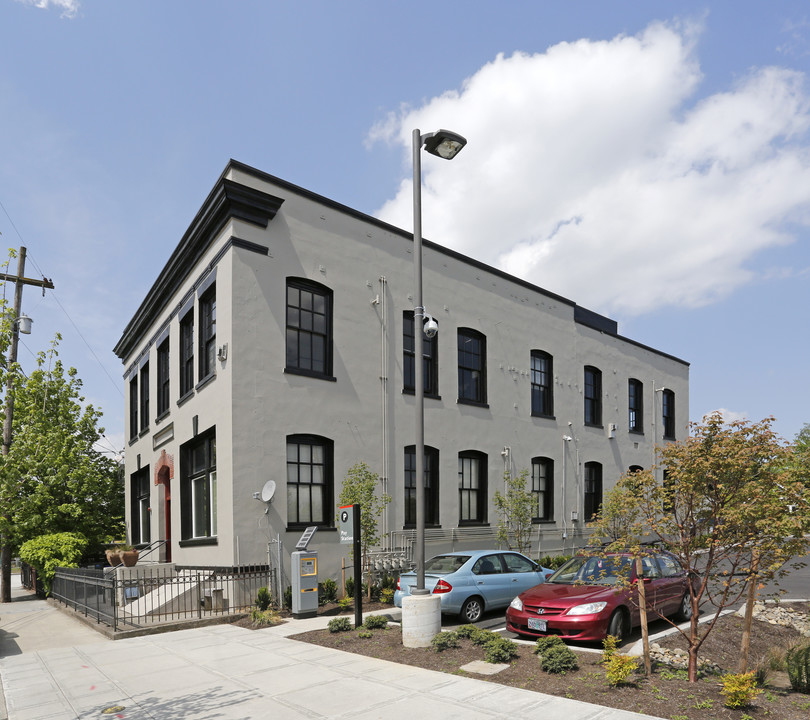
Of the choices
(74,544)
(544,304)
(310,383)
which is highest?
(544,304)

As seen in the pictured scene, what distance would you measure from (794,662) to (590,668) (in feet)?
8.39

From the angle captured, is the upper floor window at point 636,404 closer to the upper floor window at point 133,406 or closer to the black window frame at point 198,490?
the black window frame at point 198,490

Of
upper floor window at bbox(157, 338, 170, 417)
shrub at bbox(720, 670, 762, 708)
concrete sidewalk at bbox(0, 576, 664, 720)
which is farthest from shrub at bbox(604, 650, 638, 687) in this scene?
upper floor window at bbox(157, 338, 170, 417)

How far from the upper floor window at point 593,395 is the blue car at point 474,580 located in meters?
14.7

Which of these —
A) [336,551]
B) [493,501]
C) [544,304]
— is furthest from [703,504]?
[544,304]

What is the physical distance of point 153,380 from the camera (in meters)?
25.1

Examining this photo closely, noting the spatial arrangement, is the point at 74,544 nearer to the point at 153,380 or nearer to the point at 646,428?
the point at 153,380

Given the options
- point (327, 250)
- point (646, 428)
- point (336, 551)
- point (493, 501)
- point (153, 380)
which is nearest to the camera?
point (336, 551)

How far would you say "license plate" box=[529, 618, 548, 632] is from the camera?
1109 cm

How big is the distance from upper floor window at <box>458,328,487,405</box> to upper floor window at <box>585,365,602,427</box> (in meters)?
7.25

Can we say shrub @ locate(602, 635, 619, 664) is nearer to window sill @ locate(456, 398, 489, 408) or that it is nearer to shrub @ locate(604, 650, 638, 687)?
shrub @ locate(604, 650, 638, 687)

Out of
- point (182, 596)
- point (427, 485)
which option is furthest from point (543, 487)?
point (182, 596)

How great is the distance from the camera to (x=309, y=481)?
695 inches

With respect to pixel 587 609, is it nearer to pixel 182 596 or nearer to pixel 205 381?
pixel 182 596
